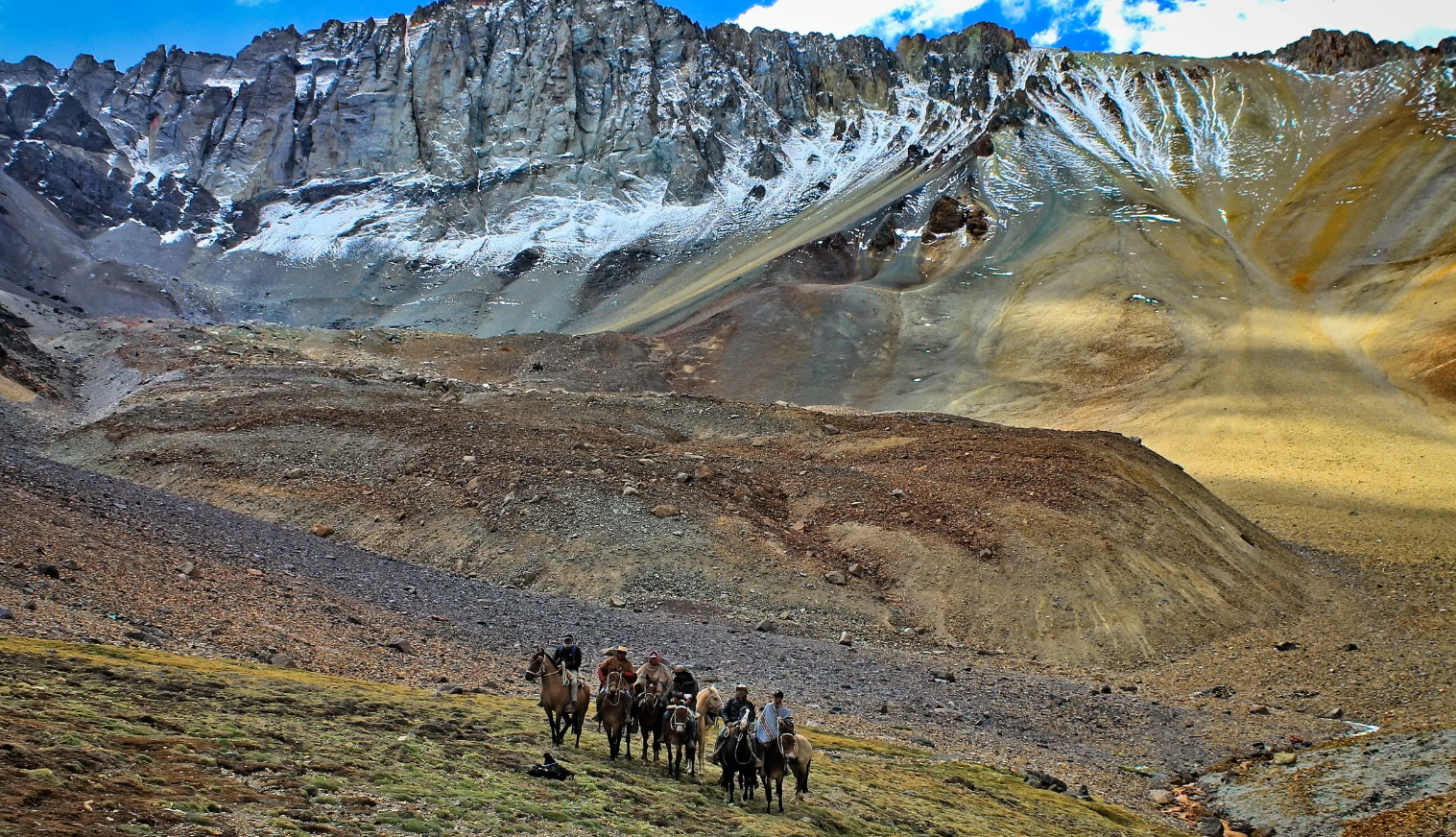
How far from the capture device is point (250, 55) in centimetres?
16112

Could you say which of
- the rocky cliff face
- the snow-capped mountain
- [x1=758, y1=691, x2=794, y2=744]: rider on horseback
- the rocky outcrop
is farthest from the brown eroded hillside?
the rocky outcrop

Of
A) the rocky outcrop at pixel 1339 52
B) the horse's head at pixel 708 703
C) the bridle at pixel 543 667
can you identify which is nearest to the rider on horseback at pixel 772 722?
the horse's head at pixel 708 703

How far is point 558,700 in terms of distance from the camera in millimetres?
12836

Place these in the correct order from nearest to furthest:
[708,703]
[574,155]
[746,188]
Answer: [708,703], [746,188], [574,155]

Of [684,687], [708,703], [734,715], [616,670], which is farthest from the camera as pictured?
[708,703]

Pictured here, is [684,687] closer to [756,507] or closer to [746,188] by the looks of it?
A: [756,507]

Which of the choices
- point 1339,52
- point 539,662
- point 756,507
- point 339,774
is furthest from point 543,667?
point 1339,52

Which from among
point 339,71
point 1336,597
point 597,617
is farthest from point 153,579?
point 339,71

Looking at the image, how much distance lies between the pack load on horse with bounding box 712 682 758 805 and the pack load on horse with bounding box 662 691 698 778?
0.43 meters

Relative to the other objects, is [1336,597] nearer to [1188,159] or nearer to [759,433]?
[759,433]

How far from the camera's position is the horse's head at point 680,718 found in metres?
12.6

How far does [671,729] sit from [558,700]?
142 centimetres

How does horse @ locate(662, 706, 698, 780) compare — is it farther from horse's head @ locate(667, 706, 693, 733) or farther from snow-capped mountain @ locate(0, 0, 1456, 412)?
snow-capped mountain @ locate(0, 0, 1456, 412)

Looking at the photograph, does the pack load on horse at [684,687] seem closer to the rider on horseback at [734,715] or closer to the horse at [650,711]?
the horse at [650,711]
